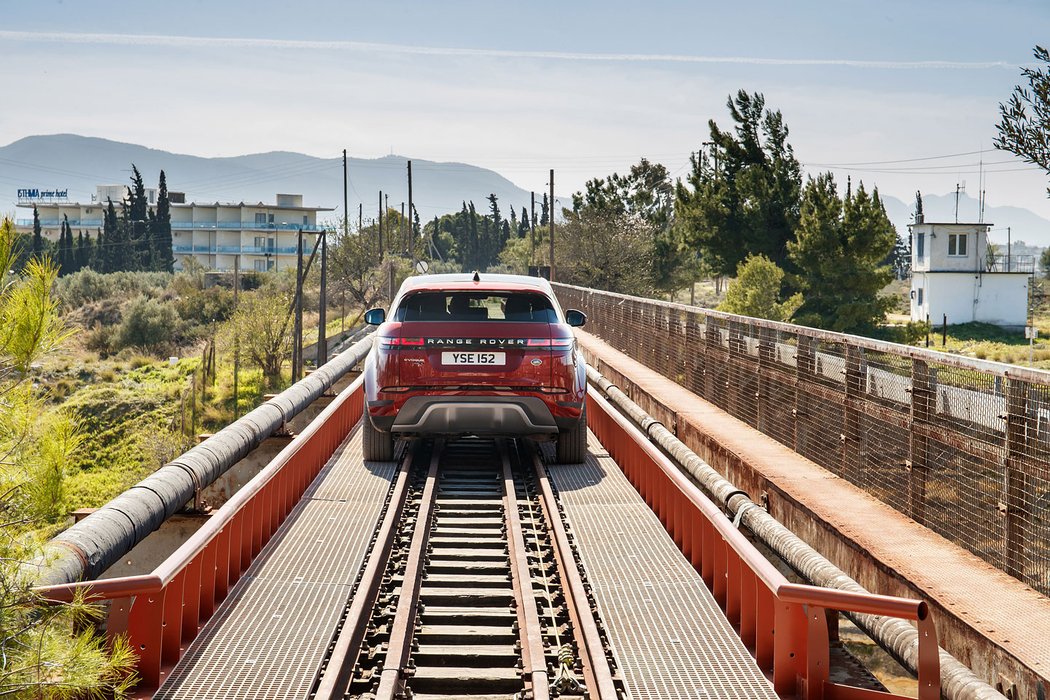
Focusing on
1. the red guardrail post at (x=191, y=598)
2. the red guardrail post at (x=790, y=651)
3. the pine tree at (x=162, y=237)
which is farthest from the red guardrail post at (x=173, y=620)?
the pine tree at (x=162, y=237)

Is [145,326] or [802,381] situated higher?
[802,381]

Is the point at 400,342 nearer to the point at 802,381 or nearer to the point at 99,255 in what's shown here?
the point at 802,381

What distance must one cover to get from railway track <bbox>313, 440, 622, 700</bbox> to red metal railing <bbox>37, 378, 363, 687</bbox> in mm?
826

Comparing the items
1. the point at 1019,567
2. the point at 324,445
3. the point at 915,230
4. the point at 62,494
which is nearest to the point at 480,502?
the point at 324,445

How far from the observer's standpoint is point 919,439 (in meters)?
7.58

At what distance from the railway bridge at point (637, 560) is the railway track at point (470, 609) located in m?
0.02

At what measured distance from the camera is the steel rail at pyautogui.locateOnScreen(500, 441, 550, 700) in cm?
561

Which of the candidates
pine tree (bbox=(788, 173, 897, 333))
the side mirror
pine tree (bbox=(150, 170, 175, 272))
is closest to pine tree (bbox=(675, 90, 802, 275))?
pine tree (bbox=(788, 173, 897, 333))

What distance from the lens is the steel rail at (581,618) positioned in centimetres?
546

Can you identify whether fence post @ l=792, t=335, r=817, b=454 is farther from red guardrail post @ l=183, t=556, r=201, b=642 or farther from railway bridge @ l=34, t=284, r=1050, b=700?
red guardrail post @ l=183, t=556, r=201, b=642

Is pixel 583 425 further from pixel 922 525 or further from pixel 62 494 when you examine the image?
pixel 62 494

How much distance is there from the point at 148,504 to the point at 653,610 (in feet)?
11.1

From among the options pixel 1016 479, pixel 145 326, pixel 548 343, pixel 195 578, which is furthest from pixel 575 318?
pixel 145 326

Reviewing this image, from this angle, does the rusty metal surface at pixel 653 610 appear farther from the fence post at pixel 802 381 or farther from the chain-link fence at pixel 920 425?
the fence post at pixel 802 381
